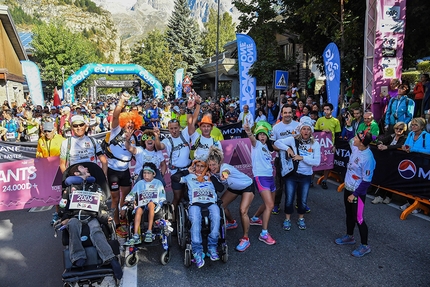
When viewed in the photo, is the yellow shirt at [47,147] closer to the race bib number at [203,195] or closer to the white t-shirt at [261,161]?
the race bib number at [203,195]

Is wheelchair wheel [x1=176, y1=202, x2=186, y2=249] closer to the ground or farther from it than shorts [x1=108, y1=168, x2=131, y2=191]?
closer to the ground

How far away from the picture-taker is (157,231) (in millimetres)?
4430

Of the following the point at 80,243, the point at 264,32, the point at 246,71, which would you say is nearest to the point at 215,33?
the point at 264,32

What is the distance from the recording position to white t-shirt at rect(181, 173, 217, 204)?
436 cm

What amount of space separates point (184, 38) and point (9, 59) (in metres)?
22.3

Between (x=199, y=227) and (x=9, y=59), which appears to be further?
(x=9, y=59)

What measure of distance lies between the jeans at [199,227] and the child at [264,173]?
99cm

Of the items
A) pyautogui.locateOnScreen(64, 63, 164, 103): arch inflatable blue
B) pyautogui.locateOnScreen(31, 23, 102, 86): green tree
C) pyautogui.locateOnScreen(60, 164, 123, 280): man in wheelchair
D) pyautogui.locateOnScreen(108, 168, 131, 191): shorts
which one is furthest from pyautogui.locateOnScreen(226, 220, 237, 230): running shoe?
pyautogui.locateOnScreen(31, 23, 102, 86): green tree

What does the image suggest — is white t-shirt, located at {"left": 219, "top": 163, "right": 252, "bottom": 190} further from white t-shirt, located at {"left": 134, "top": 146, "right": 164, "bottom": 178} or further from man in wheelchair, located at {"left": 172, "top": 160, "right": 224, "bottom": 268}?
white t-shirt, located at {"left": 134, "top": 146, "right": 164, "bottom": 178}

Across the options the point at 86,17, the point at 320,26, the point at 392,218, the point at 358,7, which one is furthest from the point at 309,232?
the point at 86,17

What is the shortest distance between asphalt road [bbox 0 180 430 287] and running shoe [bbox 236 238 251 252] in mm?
70

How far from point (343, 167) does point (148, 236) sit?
551cm

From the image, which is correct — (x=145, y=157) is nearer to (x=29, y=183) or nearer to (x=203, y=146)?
(x=203, y=146)

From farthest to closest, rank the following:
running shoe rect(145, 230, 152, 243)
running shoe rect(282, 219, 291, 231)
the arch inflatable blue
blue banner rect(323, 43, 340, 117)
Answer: the arch inflatable blue, blue banner rect(323, 43, 340, 117), running shoe rect(282, 219, 291, 231), running shoe rect(145, 230, 152, 243)
